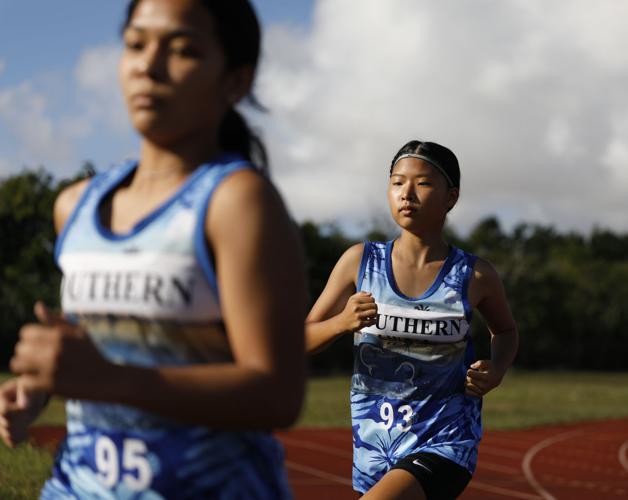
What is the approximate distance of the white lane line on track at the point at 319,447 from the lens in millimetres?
13862

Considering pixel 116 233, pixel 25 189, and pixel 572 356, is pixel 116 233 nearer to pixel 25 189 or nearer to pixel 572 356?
pixel 25 189

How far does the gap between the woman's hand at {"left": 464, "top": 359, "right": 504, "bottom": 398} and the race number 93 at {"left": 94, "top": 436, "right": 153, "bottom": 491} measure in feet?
8.18

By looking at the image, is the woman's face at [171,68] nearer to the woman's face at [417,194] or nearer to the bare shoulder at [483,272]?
the woman's face at [417,194]

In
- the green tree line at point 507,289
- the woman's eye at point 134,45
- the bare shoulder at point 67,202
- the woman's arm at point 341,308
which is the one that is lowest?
the green tree line at point 507,289

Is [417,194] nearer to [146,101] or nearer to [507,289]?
[146,101]

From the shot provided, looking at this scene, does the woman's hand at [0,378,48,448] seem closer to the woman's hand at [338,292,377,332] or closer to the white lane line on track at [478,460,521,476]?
the woman's hand at [338,292,377,332]

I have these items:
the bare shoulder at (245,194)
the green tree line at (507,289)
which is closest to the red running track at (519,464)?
the bare shoulder at (245,194)

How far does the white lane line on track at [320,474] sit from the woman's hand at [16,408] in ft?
30.7

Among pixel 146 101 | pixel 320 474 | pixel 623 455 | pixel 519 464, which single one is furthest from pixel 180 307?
pixel 623 455

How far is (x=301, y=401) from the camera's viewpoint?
178 centimetres

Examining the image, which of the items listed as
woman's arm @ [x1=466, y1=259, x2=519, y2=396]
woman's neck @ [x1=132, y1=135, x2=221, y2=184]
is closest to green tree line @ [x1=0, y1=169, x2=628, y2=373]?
woman's arm @ [x1=466, y1=259, x2=519, y2=396]

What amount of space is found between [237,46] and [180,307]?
1.61 ft

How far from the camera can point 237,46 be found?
1901 mm

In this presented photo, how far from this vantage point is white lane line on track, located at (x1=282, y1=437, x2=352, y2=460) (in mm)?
13862
